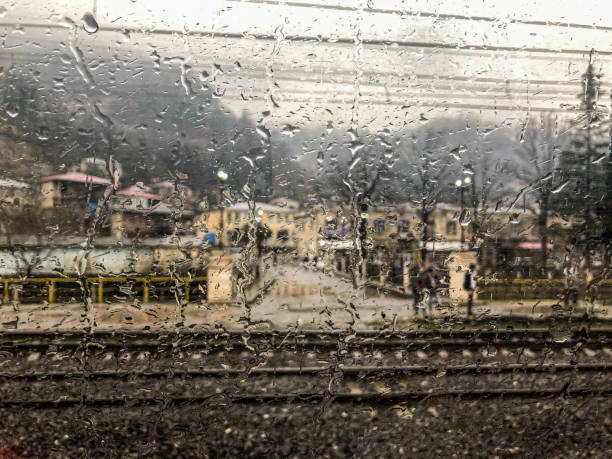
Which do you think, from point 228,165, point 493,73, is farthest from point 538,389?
point 228,165

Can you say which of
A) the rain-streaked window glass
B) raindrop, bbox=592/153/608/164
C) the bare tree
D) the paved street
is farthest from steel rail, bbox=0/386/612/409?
raindrop, bbox=592/153/608/164

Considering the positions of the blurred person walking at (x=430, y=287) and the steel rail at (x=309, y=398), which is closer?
the steel rail at (x=309, y=398)

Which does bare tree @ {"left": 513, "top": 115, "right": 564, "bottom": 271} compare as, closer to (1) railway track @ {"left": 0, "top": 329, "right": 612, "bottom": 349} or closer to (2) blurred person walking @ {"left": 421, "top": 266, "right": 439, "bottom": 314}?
(2) blurred person walking @ {"left": 421, "top": 266, "right": 439, "bottom": 314}

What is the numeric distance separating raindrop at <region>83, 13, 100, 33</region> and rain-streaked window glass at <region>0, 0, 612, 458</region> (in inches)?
0.5

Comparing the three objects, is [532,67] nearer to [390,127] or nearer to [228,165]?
[390,127]

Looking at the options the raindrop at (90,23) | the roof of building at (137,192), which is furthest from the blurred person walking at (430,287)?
the raindrop at (90,23)

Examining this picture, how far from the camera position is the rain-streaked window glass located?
8.00 feet

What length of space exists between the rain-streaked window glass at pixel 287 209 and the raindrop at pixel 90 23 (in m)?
0.01

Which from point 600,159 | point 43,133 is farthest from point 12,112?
point 600,159

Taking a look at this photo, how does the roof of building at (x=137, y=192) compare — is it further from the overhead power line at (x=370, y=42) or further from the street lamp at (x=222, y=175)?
the overhead power line at (x=370, y=42)

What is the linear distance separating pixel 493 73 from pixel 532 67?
0.29 meters

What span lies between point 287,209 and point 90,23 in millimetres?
1923

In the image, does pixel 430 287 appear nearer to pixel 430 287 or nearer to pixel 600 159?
pixel 430 287

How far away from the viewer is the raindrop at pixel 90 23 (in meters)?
2.46
